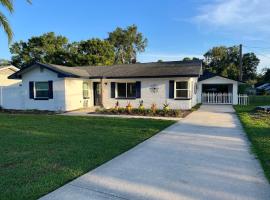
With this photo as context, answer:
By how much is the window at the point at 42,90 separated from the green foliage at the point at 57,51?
64.4 ft

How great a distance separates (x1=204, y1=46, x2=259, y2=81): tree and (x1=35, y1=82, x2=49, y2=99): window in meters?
40.5

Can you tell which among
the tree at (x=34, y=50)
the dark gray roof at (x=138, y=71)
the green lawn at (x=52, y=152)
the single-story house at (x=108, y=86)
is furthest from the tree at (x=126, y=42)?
the green lawn at (x=52, y=152)

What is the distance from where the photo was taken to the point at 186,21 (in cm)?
2484

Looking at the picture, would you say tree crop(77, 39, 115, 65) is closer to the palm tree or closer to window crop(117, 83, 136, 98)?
window crop(117, 83, 136, 98)

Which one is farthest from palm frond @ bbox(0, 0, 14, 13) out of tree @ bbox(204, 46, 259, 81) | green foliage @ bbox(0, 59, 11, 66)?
tree @ bbox(204, 46, 259, 81)

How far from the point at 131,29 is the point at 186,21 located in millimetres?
28338

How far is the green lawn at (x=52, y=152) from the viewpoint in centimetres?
477

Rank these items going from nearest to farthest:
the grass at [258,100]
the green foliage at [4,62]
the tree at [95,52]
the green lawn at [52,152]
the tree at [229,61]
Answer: the green lawn at [52,152], the grass at [258,100], the tree at [95,52], the green foliage at [4,62], the tree at [229,61]

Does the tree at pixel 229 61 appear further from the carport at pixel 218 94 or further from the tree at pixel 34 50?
the tree at pixel 34 50

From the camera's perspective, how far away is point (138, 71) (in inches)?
828

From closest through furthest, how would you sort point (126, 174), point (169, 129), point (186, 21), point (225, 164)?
point (126, 174) → point (225, 164) → point (169, 129) → point (186, 21)

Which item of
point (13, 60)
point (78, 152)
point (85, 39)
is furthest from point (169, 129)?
point (13, 60)

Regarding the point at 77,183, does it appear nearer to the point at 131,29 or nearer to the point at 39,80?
the point at 39,80

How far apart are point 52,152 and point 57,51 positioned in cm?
3571
